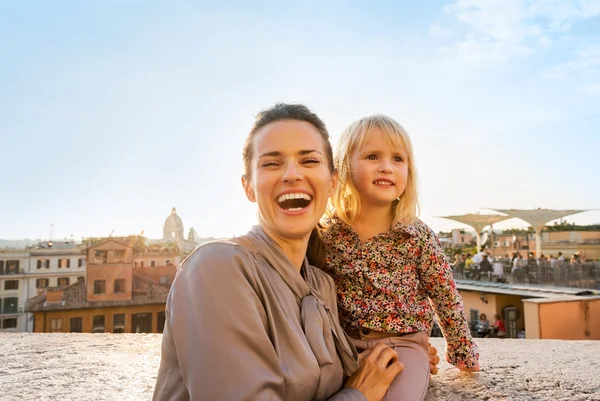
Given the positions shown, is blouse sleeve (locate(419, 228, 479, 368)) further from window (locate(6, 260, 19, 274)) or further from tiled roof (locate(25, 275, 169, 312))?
window (locate(6, 260, 19, 274))

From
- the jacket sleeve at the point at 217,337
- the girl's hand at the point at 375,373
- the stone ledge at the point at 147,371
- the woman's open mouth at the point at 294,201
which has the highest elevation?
the woman's open mouth at the point at 294,201

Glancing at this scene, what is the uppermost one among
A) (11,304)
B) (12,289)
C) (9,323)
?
(12,289)

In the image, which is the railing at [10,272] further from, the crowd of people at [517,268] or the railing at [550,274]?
the railing at [550,274]

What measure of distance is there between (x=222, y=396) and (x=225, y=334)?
0.47 feet

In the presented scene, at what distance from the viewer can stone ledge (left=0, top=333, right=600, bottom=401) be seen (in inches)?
84.2

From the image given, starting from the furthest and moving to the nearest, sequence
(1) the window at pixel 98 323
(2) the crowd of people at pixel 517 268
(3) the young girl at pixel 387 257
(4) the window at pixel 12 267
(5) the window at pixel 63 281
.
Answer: (5) the window at pixel 63 281 → (4) the window at pixel 12 267 → (1) the window at pixel 98 323 → (2) the crowd of people at pixel 517 268 → (3) the young girl at pixel 387 257

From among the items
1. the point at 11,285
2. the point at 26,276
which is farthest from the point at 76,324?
the point at 11,285

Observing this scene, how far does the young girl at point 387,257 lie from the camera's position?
2.00m

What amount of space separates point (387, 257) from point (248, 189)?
0.79 meters

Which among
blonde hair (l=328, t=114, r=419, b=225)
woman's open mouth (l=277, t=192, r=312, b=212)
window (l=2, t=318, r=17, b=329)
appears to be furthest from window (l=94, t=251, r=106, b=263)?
woman's open mouth (l=277, t=192, r=312, b=212)

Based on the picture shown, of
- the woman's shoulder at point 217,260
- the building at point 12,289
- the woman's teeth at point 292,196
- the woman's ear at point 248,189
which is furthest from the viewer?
the building at point 12,289

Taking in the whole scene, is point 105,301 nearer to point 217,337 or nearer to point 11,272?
point 11,272

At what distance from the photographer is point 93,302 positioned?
33750 millimetres

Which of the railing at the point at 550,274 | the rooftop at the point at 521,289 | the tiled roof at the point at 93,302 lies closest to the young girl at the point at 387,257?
the rooftop at the point at 521,289
